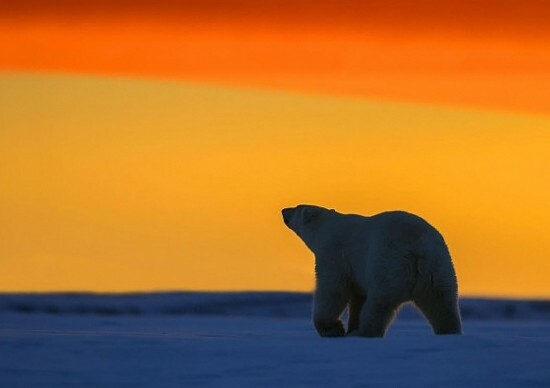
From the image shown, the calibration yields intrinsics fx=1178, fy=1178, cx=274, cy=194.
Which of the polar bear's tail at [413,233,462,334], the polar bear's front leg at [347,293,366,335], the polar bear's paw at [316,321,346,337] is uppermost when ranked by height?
the polar bear's tail at [413,233,462,334]

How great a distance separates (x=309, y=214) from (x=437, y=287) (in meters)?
Result: 2.27

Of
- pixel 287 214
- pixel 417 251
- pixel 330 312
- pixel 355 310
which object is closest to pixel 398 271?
pixel 417 251

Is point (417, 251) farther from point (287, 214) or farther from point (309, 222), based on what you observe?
point (287, 214)

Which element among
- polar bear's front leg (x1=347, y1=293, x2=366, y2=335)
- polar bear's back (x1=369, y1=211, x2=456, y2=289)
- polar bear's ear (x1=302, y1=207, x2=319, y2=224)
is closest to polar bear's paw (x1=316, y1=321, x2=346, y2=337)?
polar bear's front leg (x1=347, y1=293, x2=366, y2=335)

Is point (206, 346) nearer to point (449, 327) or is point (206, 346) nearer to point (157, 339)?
point (157, 339)

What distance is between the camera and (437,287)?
35.2 feet

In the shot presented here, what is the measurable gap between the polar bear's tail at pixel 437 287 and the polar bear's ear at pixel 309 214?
2024 mm

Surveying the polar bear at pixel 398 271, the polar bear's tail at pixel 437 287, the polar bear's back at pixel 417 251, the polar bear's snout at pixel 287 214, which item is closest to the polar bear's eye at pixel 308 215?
the polar bear's snout at pixel 287 214

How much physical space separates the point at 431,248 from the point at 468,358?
2621 mm

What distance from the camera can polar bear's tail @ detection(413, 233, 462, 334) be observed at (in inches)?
420

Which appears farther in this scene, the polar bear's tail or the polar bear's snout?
the polar bear's snout

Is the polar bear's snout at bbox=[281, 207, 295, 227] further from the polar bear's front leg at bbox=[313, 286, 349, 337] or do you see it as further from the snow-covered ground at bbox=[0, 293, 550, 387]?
the snow-covered ground at bbox=[0, 293, 550, 387]

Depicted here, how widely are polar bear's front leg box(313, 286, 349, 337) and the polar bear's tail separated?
935mm

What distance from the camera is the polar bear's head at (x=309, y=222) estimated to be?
12.4 meters
